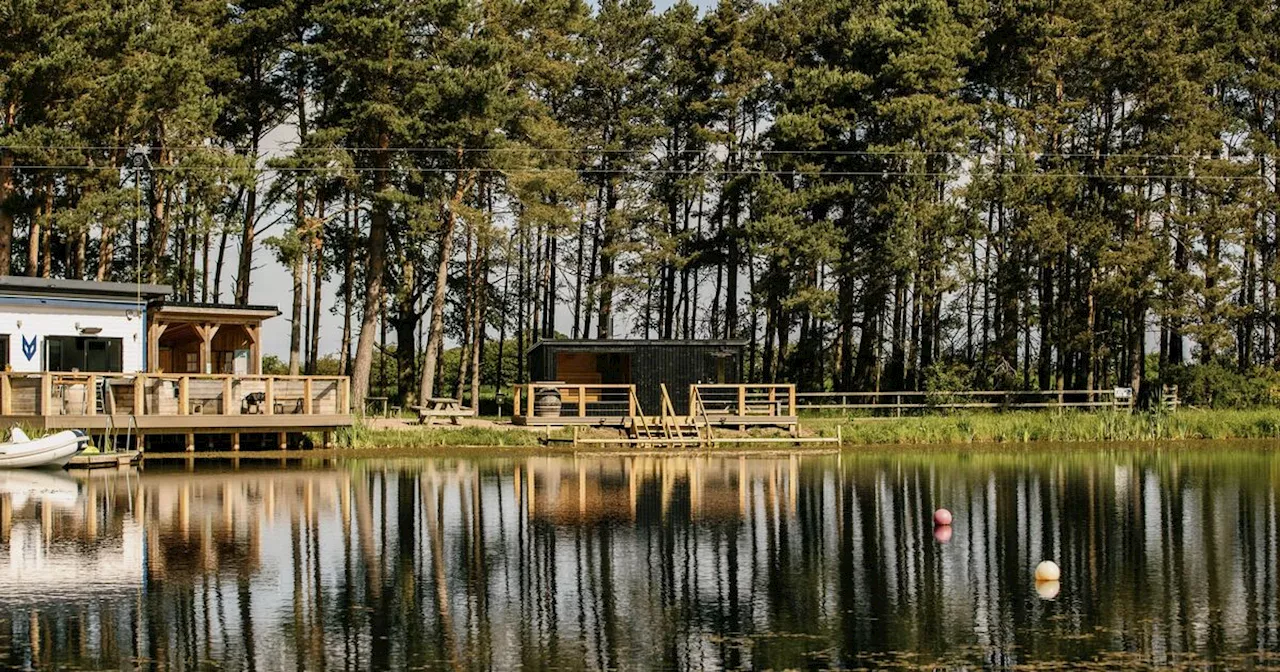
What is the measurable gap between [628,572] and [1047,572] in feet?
17.9

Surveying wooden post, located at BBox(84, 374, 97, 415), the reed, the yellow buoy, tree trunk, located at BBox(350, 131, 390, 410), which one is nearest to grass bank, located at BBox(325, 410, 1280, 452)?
the reed

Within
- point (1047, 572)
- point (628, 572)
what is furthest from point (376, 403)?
point (1047, 572)

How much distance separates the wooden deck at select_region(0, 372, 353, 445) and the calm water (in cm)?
306

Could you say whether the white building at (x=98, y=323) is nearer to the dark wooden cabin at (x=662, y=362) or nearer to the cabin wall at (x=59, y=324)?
the cabin wall at (x=59, y=324)

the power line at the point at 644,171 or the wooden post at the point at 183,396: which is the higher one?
the power line at the point at 644,171

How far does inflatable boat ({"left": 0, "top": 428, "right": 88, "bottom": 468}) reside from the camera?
3388 cm

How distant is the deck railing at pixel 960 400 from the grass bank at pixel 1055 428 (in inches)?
84.1

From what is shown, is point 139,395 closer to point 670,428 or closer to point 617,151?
point 670,428

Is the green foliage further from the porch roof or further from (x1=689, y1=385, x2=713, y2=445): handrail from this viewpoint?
the porch roof

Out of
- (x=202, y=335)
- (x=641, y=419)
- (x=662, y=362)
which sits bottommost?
(x=641, y=419)

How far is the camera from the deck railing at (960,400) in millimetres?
51062

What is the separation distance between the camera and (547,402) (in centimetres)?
4609

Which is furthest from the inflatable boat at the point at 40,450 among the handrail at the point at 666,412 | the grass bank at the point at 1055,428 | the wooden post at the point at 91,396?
the grass bank at the point at 1055,428

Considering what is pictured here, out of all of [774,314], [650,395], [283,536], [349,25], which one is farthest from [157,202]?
[283,536]
